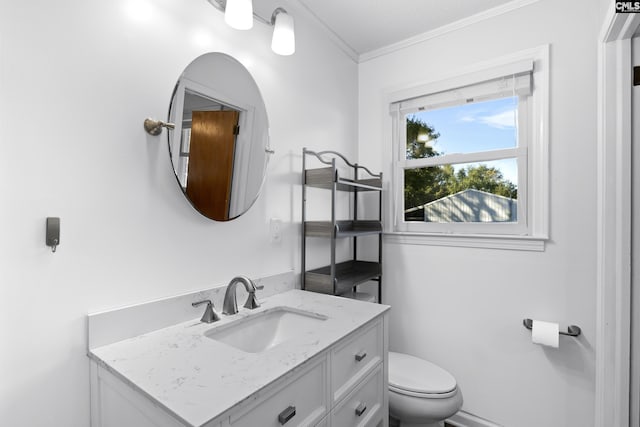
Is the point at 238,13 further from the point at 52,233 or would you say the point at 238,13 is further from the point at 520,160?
the point at 520,160

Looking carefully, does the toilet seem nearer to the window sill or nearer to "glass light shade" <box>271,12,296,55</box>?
the window sill

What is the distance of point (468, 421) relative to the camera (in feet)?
5.97

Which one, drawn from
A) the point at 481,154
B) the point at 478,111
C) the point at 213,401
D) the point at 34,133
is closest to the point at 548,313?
the point at 481,154

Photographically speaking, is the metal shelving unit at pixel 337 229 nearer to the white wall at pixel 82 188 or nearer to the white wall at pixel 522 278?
the white wall at pixel 522 278

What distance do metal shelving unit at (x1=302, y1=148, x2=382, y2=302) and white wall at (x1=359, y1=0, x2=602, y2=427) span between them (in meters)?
0.22

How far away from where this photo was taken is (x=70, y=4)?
924 millimetres

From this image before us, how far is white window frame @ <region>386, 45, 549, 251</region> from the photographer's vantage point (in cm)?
164

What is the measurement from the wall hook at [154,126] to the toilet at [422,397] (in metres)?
1.47

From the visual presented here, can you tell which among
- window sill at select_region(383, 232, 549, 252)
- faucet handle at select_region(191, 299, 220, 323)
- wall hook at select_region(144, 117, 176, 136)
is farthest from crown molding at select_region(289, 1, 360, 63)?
faucet handle at select_region(191, 299, 220, 323)

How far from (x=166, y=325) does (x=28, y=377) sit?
0.36 meters

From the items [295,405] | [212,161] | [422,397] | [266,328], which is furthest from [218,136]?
[422,397]

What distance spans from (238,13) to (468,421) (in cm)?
233

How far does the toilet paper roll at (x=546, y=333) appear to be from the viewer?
59.8 inches

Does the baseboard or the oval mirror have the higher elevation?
the oval mirror
